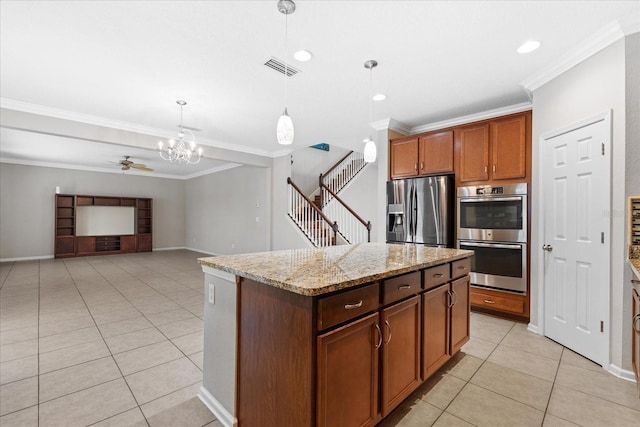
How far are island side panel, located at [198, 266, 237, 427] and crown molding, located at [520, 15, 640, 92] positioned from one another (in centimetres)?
334

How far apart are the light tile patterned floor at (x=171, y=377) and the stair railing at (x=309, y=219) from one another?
9.91 feet

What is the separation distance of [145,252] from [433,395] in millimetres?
9828

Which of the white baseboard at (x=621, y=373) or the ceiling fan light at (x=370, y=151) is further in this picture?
the ceiling fan light at (x=370, y=151)

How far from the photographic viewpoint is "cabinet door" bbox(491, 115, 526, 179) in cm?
329

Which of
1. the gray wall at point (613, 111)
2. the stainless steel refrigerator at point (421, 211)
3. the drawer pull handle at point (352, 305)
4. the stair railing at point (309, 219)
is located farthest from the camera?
the stair railing at point (309, 219)

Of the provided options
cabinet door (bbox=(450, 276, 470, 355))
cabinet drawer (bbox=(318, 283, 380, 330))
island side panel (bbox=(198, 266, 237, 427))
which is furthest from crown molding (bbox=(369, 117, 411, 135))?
island side panel (bbox=(198, 266, 237, 427))

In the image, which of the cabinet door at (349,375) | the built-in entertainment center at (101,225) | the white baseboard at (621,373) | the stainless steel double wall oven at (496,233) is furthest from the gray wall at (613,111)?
the built-in entertainment center at (101,225)

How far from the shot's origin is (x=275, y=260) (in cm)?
193

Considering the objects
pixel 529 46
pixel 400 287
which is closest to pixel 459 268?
pixel 400 287

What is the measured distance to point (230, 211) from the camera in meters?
8.29

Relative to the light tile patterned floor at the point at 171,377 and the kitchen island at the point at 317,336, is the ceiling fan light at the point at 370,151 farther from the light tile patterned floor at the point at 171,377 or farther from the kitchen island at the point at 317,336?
the light tile patterned floor at the point at 171,377

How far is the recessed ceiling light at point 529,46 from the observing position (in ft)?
8.07

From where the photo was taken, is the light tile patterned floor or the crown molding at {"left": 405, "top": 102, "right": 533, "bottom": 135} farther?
the crown molding at {"left": 405, "top": 102, "right": 533, "bottom": 135}

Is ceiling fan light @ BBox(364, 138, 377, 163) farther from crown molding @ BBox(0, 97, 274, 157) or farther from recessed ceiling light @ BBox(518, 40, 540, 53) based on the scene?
crown molding @ BBox(0, 97, 274, 157)
